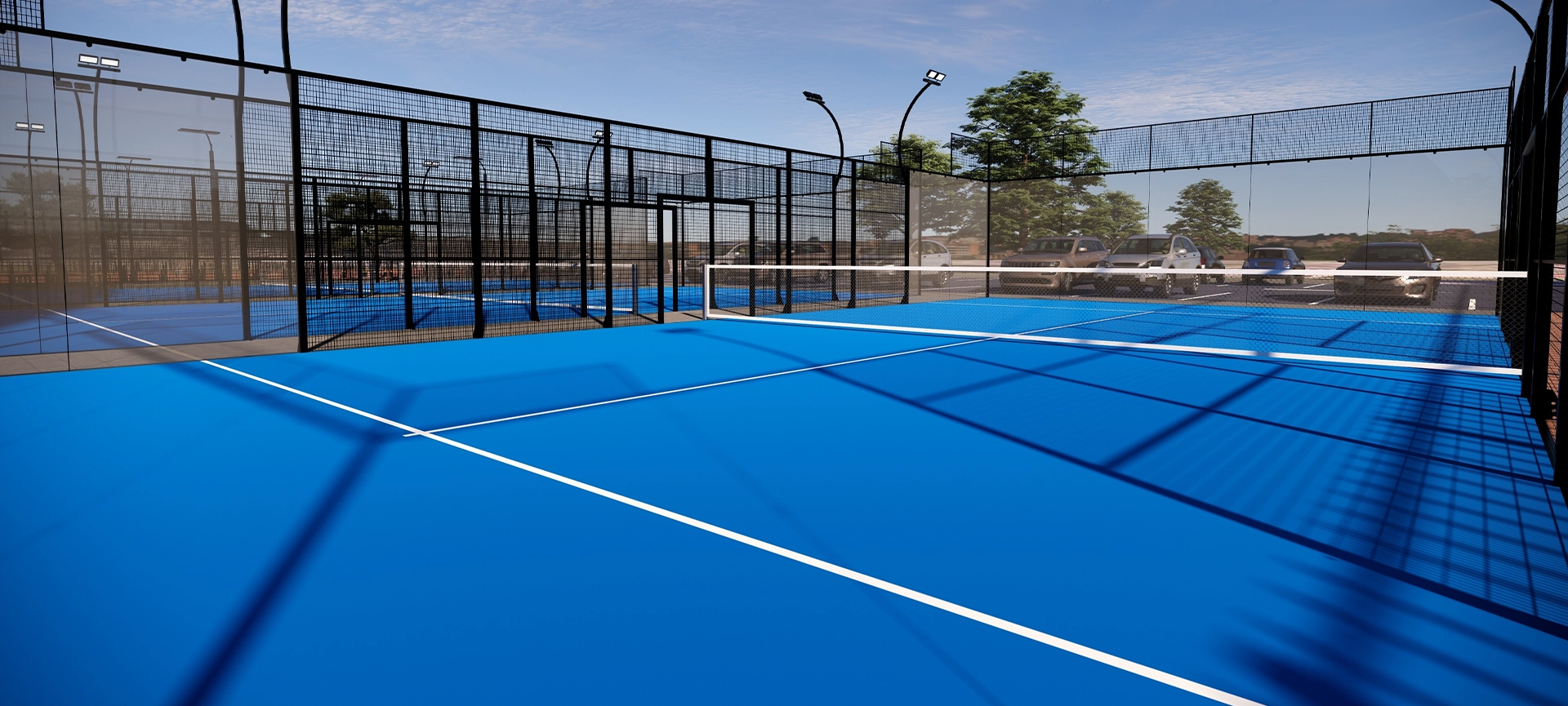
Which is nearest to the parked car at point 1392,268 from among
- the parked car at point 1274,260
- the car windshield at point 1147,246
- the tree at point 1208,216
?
the parked car at point 1274,260

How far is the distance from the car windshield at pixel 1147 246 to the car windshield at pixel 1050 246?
1906 mm

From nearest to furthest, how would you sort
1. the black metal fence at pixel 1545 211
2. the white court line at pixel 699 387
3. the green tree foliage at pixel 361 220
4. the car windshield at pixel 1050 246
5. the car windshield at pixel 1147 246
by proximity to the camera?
the black metal fence at pixel 1545 211
the white court line at pixel 699 387
the green tree foliage at pixel 361 220
the car windshield at pixel 1147 246
the car windshield at pixel 1050 246

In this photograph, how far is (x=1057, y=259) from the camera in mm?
27250

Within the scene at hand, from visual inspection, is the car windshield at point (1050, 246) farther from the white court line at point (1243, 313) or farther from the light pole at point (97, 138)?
the light pole at point (97, 138)

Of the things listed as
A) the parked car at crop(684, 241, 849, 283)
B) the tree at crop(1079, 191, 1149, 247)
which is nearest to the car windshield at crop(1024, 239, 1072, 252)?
the tree at crop(1079, 191, 1149, 247)

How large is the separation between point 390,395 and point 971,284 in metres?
29.5

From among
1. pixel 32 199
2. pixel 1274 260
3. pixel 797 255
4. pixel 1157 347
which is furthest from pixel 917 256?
pixel 32 199

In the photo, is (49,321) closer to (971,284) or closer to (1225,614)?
(1225,614)

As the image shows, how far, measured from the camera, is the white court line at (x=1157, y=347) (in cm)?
913

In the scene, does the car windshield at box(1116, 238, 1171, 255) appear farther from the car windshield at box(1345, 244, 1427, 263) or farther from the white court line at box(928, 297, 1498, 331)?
the car windshield at box(1345, 244, 1427, 263)

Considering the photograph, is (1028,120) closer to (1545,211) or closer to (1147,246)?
(1147,246)

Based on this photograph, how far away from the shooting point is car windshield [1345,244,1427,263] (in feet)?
70.3

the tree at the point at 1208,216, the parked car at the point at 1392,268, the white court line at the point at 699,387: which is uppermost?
the tree at the point at 1208,216

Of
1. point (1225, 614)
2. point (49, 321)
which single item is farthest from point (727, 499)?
point (49, 321)
